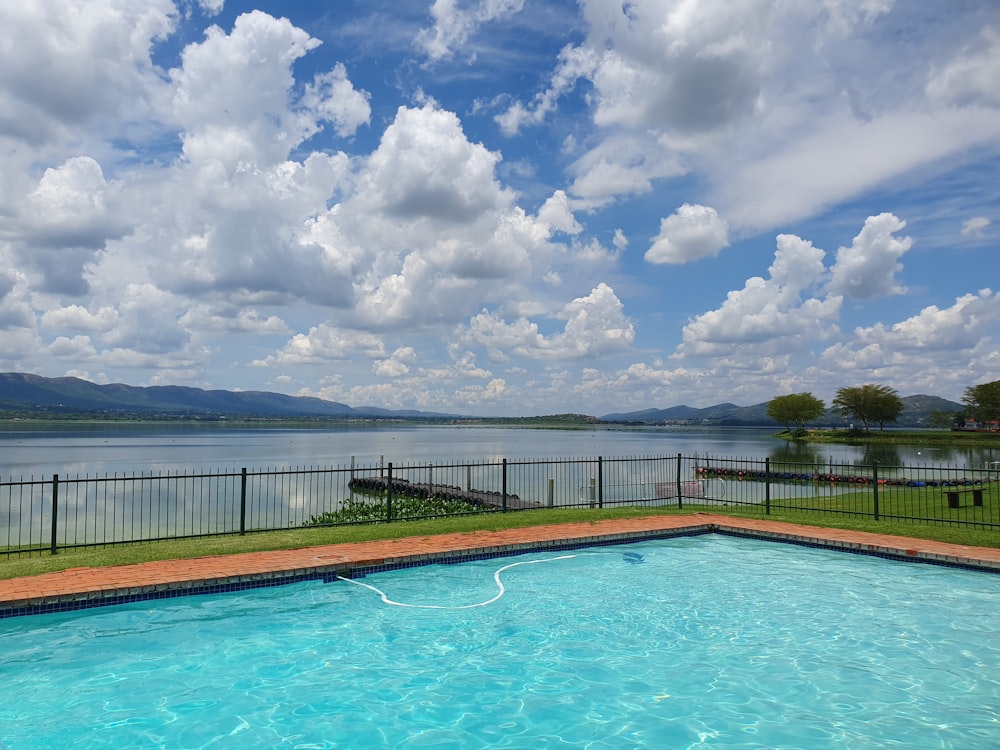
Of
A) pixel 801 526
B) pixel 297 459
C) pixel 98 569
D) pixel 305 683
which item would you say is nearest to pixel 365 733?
pixel 305 683

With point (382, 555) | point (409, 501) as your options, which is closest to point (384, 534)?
point (382, 555)

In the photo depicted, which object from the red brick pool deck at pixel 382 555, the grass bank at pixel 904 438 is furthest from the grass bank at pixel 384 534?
the grass bank at pixel 904 438

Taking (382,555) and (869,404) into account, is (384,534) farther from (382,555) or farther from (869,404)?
(869,404)

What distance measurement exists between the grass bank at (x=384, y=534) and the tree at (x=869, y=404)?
411ft

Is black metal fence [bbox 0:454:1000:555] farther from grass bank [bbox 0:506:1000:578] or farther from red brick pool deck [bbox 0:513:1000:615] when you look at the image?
red brick pool deck [bbox 0:513:1000:615]

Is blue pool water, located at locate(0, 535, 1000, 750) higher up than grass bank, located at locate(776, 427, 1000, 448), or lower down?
higher up

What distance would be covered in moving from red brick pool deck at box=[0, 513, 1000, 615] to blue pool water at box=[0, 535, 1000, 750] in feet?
0.88

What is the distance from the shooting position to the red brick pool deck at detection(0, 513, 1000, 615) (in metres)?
9.34

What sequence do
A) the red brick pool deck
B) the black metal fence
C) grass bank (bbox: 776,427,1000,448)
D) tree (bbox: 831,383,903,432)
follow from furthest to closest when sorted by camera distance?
A: tree (bbox: 831,383,903,432), grass bank (bbox: 776,427,1000,448), the black metal fence, the red brick pool deck

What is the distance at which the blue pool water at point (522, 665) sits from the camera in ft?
22.1

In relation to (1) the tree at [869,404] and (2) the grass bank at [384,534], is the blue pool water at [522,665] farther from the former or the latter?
(1) the tree at [869,404]

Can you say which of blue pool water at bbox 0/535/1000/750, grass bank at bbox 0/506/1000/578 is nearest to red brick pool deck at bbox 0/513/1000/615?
blue pool water at bbox 0/535/1000/750

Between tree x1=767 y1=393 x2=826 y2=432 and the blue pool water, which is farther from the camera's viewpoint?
tree x1=767 y1=393 x2=826 y2=432

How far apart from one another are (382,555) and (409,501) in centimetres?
1650
